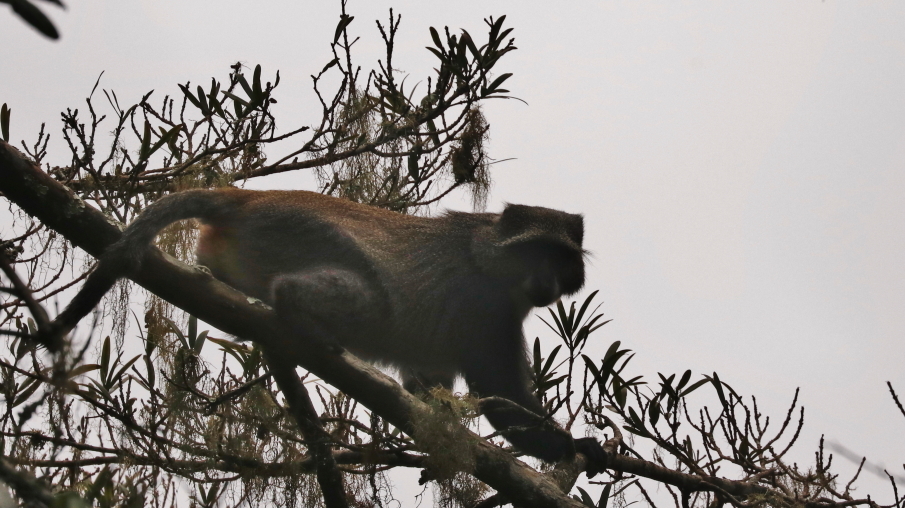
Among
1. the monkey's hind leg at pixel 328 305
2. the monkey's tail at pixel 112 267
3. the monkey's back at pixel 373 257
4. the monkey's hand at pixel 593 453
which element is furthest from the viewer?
the monkey's hand at pixel 593 453

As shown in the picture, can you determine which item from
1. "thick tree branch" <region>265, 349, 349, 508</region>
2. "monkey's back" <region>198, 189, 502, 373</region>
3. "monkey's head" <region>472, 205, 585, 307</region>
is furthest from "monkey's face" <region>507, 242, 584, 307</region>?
"thick tree branch" <region>265, 349, 349, 508</region>

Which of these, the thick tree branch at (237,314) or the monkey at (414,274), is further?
the monkey at (414,274)

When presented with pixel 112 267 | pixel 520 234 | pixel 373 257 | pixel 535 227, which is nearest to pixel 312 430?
pixel 373 257

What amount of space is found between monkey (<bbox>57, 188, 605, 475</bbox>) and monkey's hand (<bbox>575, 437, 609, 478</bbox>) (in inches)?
0.4

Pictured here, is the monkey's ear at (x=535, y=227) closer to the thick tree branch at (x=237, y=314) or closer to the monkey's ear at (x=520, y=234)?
the monkey's ear at (x=520, y=234)

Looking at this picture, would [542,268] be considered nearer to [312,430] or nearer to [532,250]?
[532,250]

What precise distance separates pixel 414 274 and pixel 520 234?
896mm

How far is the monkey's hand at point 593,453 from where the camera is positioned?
5.12 m

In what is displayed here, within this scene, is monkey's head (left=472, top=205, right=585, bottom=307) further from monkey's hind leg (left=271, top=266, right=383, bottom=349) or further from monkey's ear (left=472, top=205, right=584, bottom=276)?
monkey's hind leg (left=271, top=266, right=383, bottom=349)

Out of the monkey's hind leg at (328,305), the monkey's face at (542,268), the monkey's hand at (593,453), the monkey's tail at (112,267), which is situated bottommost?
the monkey's tail at (112,267)

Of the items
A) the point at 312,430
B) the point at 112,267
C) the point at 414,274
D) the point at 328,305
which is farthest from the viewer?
the point at 414,274

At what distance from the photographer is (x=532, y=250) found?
5660 millimetres

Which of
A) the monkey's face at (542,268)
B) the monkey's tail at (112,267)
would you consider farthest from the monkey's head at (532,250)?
the monkey's tail at (112,267)

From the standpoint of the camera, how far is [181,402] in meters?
4.31
